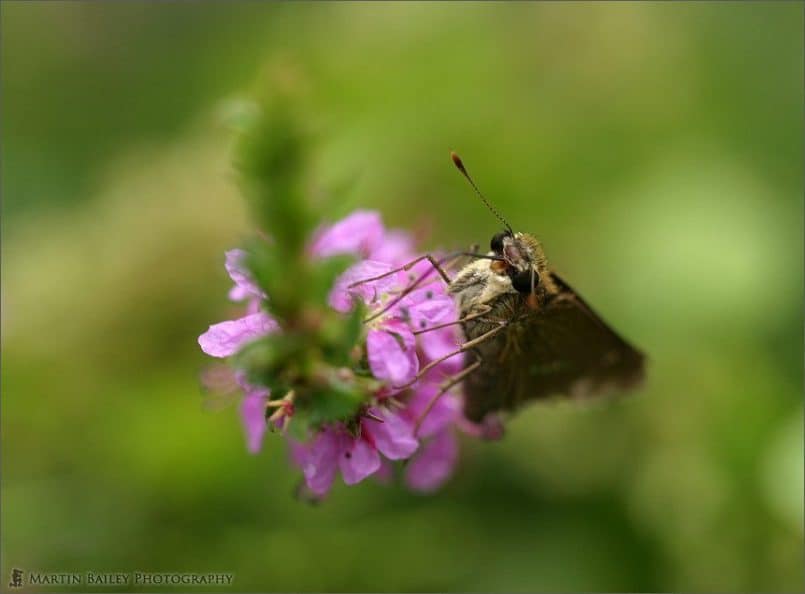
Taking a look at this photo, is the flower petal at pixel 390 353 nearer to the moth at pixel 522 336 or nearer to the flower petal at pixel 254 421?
the moth at pixel 522 336

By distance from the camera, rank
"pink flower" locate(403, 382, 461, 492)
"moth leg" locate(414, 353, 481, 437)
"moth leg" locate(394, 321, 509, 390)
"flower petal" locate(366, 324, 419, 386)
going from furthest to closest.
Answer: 1. "pink flower" locate(403, 382, 461, 492)
2. "moth leg" locate(414, 353, 481, 437)
3. "moth leg" locate(394, 321, 509, 390)
4. "flower petal" locate(366, 324, 419, 386)

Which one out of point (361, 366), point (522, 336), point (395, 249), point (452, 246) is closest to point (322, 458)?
point (361, 366)

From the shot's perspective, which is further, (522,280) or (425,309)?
(522,280)

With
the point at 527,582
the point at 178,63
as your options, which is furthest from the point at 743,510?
the point at 178,63

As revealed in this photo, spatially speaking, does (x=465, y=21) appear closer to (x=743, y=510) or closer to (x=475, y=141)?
(x=475, y=141)

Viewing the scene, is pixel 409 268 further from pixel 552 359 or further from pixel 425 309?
pixel 552 359

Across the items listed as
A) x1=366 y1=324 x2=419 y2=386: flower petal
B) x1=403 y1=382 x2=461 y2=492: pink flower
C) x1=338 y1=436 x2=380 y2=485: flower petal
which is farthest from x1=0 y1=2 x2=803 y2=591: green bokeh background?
x1=338 y1=436 x2=380 y2=485: flower petal

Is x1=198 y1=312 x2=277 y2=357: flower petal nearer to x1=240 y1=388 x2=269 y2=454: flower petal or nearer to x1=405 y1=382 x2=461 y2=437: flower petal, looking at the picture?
x1=240 y1=388 x2=269 y2=454: flower petal
